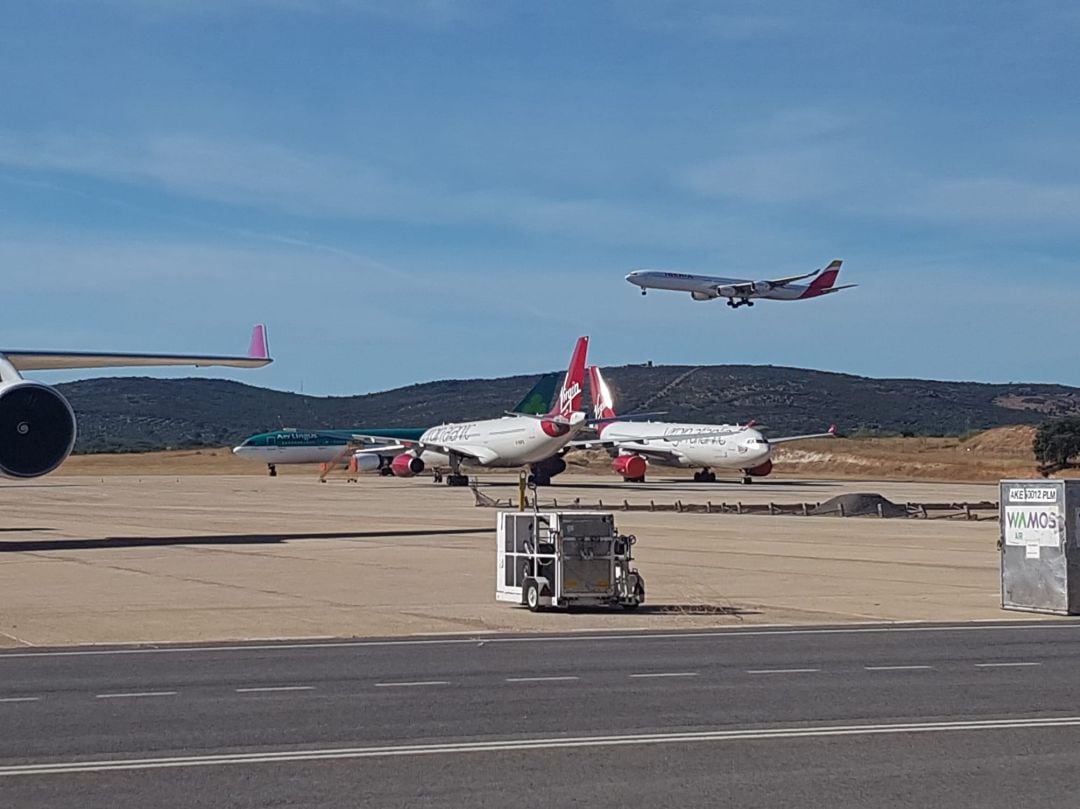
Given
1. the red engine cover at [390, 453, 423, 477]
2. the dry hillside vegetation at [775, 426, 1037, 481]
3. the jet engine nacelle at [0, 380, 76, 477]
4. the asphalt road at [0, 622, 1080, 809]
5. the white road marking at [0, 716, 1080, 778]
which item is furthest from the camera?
the dry hillside vegetation at [775, 426, 1037, 481]

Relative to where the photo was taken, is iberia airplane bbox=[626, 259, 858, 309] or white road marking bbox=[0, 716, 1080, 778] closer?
white road marking bbox=[0, 716, 1080, 778]

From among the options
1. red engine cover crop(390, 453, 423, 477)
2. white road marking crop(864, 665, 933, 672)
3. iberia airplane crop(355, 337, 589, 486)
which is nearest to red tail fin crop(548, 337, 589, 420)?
iberia airplane crop(355, 337, 589, 486)

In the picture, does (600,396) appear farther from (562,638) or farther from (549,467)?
(562,638)

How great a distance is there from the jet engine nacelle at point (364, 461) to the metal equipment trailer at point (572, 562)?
266ft

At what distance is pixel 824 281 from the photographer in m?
96.4

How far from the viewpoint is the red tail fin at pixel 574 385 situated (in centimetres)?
→ 7269

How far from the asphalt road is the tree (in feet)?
248

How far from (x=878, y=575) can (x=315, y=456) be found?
83941 millimetres

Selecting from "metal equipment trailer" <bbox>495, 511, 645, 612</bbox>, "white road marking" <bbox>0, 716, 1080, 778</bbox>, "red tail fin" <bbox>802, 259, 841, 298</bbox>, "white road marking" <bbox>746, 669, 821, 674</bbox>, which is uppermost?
"red tail fin" <bbox>802, 259, 841, 298</bbox>

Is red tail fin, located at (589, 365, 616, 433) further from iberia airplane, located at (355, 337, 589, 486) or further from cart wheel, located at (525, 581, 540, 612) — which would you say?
cart wheel, located at (525, 581, 540, 612)

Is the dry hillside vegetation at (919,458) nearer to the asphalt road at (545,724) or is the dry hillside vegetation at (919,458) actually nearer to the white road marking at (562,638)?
the white road marking at (562,638)

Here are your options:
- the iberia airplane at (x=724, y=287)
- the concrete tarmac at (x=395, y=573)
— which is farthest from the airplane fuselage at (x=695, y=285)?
the concrete tarmac at (x=395, y=573)

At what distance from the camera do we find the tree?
9005cm

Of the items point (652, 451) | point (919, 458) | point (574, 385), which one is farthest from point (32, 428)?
point (919, 458)
